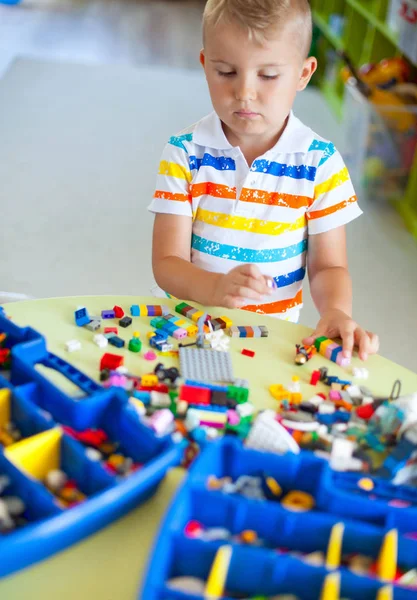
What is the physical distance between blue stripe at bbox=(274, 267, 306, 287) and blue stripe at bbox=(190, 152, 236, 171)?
18 centimetres

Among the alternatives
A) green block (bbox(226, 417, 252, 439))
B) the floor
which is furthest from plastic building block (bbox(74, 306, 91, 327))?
the floor

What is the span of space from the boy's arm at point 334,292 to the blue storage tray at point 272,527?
27 cm

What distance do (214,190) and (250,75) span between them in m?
0.20

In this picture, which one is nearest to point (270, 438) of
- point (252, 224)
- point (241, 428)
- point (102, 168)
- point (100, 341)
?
point (241, 428)

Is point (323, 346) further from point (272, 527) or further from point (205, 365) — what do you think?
point (272, 527)

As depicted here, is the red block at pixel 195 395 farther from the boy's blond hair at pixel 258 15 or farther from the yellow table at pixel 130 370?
the boy's blond hair at pixel 258 15

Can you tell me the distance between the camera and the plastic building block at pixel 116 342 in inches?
31.5

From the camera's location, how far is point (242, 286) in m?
0.84

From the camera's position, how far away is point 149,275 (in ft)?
6.57

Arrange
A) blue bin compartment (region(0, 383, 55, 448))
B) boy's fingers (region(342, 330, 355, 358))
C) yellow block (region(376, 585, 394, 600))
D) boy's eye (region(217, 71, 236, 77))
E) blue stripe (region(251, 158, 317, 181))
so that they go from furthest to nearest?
blue stripe (region(251, 158, 317, 181)) < boy's eye (region(217, 71, 236, 77)) < boy's fingers (region(342, 330, 355, 358)) < blue bin compartment (region(0, 383, 55, 448)) < yellow block (region(376, 585, 394, 600))

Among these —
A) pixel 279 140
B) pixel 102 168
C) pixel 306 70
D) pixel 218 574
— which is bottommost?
pixel 218 574

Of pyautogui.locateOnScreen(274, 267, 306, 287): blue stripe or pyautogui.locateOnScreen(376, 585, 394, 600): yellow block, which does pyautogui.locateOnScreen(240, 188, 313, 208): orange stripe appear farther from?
pyautogui.locateOnScreen(376, 585, 394, 600): yellow block

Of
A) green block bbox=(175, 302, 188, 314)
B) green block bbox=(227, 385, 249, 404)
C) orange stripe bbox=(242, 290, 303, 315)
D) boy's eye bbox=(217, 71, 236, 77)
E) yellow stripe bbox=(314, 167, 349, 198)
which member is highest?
boy's eye bbox=(217, 71, 236, 77)

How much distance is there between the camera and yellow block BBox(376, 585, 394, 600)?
0.46m
